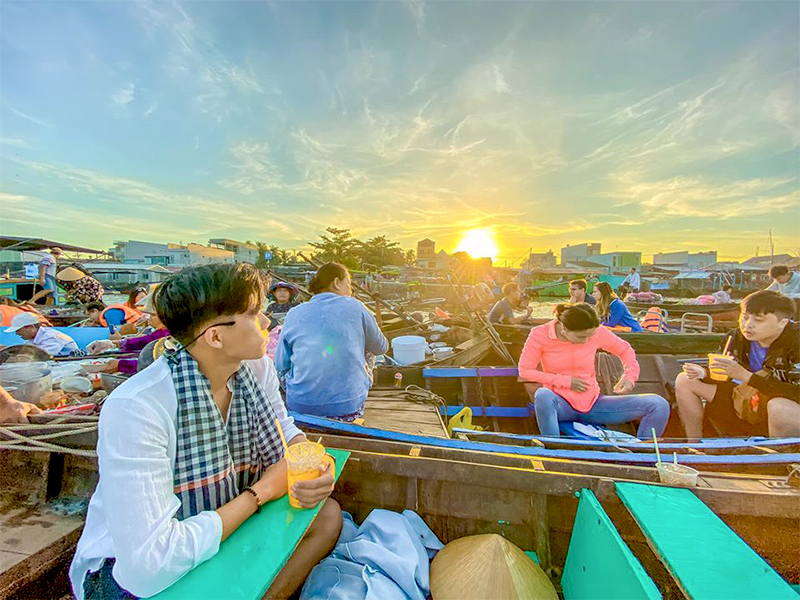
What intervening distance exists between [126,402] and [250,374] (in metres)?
0.54

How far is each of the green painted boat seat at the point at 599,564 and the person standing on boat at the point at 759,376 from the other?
2.16 metres

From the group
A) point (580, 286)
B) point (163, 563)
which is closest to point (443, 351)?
point (580, 286)

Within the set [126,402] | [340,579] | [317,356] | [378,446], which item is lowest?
[340,579]

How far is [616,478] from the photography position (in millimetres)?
1747

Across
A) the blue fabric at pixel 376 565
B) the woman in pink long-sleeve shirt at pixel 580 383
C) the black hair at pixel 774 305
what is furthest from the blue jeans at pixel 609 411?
the blue fabric at pixel 376 565

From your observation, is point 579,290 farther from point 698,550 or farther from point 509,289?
point 698,550

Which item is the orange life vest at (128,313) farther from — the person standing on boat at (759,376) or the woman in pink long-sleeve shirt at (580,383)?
the person standing on boat at (759,376)

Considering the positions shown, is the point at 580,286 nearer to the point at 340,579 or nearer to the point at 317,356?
the point at 317,356

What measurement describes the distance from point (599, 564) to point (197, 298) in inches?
74.7

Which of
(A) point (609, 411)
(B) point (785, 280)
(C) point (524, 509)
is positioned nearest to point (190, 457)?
(C) point (524, 509)

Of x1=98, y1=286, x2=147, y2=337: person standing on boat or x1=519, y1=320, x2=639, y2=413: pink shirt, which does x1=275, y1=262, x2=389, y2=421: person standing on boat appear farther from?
x1=98, y1=286, x2=147, y2=337: person standing on boat

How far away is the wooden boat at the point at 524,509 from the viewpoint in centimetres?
152

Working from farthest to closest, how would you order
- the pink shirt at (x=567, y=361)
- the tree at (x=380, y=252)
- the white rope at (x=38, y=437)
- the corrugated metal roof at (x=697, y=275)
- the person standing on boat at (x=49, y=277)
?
the tree at (x=380, y=252) → the corrugated metal roof at (x=697, y=275) → the person standing on boat at (x=49, y=277) → the pink shirt at (x=567, y=361) → the white rope at (x=38, y=437)

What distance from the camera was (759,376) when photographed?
2801 mm
